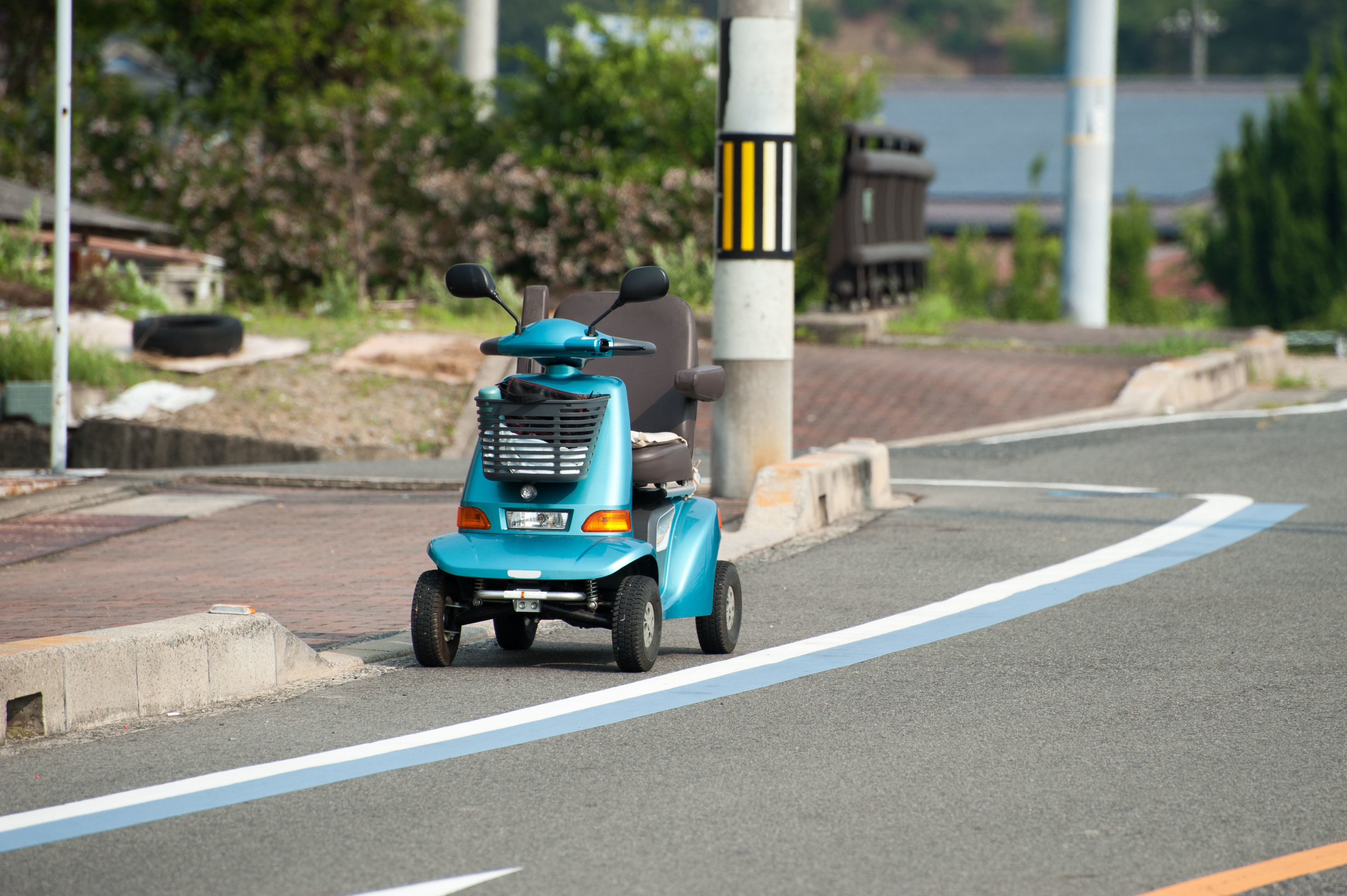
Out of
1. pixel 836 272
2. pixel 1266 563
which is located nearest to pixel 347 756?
pixel 1266 563

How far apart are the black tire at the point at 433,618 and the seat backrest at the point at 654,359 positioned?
1.14 meters

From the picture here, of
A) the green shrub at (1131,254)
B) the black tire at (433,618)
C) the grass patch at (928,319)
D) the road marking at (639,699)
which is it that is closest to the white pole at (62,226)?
the black tire at (433,618)

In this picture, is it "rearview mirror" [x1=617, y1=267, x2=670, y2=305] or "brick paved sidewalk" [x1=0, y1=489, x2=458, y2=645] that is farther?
"brick paved sidewalk" [x1=0, y1=489, x2=458, y2=645]

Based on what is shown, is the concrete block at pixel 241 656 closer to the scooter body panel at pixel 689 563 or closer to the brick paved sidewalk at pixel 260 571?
the brick paved sidewalk at pixel 260 571

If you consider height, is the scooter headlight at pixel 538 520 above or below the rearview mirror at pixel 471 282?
below

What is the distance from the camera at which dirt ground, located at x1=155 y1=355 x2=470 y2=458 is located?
1380cm

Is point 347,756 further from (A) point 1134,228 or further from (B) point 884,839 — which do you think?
(A) point 1134,228

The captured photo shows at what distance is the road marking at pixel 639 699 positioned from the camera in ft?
15.0

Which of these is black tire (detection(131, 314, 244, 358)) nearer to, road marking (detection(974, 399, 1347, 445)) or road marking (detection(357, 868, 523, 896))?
road marking (detection(974, 399, 1347, 445))

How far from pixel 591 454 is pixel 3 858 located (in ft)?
8.68

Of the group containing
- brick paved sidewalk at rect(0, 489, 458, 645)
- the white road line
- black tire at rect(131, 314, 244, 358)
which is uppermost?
black tire at rect(131, 314, 244, 358)

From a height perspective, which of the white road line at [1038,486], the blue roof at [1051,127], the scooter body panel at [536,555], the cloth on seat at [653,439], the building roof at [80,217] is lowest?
the white road line at [1038,486]

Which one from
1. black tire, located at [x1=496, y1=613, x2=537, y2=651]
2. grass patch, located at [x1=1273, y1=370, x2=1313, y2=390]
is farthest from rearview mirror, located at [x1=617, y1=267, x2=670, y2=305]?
grass patch, located at [x1=1273, y1=370, x2=1313, y2=390]

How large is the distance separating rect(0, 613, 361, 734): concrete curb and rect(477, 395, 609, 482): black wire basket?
104 cm
